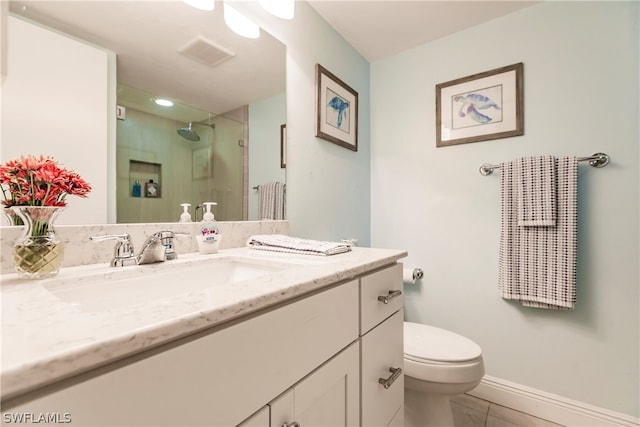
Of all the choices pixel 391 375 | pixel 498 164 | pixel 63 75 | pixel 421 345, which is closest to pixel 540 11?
pixel 498 164

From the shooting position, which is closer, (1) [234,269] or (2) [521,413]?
(1) [234,269]

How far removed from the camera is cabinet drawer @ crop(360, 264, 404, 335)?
2.50ft

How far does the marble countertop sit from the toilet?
85 cm

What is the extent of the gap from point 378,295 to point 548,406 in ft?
4.35

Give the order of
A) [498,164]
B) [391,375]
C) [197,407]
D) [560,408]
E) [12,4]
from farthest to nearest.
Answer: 1. [498,164]
2. [560,408]
3. [391,375]
4. [12,4]
5. [197,407]

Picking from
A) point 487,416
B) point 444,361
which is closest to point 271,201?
point 444,361

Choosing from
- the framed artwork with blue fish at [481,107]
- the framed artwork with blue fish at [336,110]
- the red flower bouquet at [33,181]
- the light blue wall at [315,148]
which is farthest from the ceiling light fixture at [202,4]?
the framed artwork with blue fish at [481,107]

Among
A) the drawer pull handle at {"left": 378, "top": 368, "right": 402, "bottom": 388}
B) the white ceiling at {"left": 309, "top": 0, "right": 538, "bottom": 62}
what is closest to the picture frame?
the white ceiling at {"left": 309, "top": 0, "right": 538, "bottom": 62}

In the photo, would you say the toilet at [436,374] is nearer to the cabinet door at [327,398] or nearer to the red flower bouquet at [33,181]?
the cabinet door at [327,398]

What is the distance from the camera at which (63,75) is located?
73 centimetres

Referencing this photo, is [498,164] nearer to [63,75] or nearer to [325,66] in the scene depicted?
[325,66]

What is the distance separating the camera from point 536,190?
4.58 feet

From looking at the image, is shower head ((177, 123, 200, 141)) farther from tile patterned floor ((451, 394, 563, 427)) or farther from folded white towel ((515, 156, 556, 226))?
tile patterned floor ((451, 394, 563, 427))

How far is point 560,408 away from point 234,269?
1.70 metres
